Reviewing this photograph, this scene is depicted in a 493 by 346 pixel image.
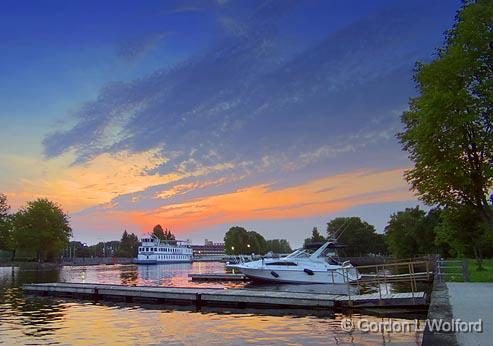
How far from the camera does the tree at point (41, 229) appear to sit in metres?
132

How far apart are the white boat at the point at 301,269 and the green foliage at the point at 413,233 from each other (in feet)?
142

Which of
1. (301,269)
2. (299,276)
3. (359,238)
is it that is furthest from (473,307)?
(359,238)

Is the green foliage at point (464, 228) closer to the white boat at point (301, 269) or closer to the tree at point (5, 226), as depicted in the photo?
the white boat at point (301, 269)

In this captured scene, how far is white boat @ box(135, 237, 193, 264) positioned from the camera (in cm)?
14588

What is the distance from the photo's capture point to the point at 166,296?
31359mm

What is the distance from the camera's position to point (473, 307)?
55.6 ft

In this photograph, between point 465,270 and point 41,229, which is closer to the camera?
point 465,270

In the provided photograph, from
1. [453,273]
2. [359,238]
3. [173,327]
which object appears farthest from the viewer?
[359,238]

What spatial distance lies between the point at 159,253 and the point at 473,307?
14239 cm

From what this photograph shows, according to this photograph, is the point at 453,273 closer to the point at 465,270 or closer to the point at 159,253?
the point at 465,270

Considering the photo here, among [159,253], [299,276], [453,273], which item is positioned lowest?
[299,276]

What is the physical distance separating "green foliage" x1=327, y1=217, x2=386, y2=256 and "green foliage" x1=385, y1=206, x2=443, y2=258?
5805 cm

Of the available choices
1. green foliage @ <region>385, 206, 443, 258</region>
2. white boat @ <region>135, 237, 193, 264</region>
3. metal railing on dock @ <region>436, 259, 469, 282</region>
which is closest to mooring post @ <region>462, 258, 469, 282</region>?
metal railing on dock @ <region>436, 259, 469, 282</region>

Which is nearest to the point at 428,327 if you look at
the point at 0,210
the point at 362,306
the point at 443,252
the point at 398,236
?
the point at 362,306
